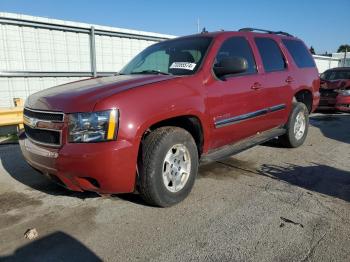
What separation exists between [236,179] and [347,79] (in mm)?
8068

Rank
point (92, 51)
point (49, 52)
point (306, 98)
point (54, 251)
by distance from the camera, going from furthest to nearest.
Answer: point (92, 51)
point (49, 52)
point (306, 98)
point (54, 251)

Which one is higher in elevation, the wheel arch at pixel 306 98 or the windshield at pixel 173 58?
the windshield at pixel 173 58

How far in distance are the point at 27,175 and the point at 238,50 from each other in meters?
3.36

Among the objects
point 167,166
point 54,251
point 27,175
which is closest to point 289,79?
point 167,166


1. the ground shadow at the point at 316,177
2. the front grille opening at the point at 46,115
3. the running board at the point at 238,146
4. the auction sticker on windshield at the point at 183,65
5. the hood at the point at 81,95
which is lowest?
the ground shadow at the point at 316,177

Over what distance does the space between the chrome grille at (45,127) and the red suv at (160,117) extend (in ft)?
0.03

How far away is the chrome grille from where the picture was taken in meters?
3.41

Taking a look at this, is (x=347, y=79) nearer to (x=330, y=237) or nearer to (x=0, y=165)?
(x=330, y=237)

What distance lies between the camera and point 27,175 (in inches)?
196

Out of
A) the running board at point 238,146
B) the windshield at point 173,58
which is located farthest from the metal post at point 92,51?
the running board at point 238,146

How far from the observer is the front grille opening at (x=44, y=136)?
344 centimetres

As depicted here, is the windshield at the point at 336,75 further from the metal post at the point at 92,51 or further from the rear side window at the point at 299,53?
the metal post at the point at 92,51

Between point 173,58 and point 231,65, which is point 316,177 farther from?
point 173,58

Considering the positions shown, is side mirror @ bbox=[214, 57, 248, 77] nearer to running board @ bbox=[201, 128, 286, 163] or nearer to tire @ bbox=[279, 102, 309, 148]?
running board @ bbox=[201, 128, 286, 163]
